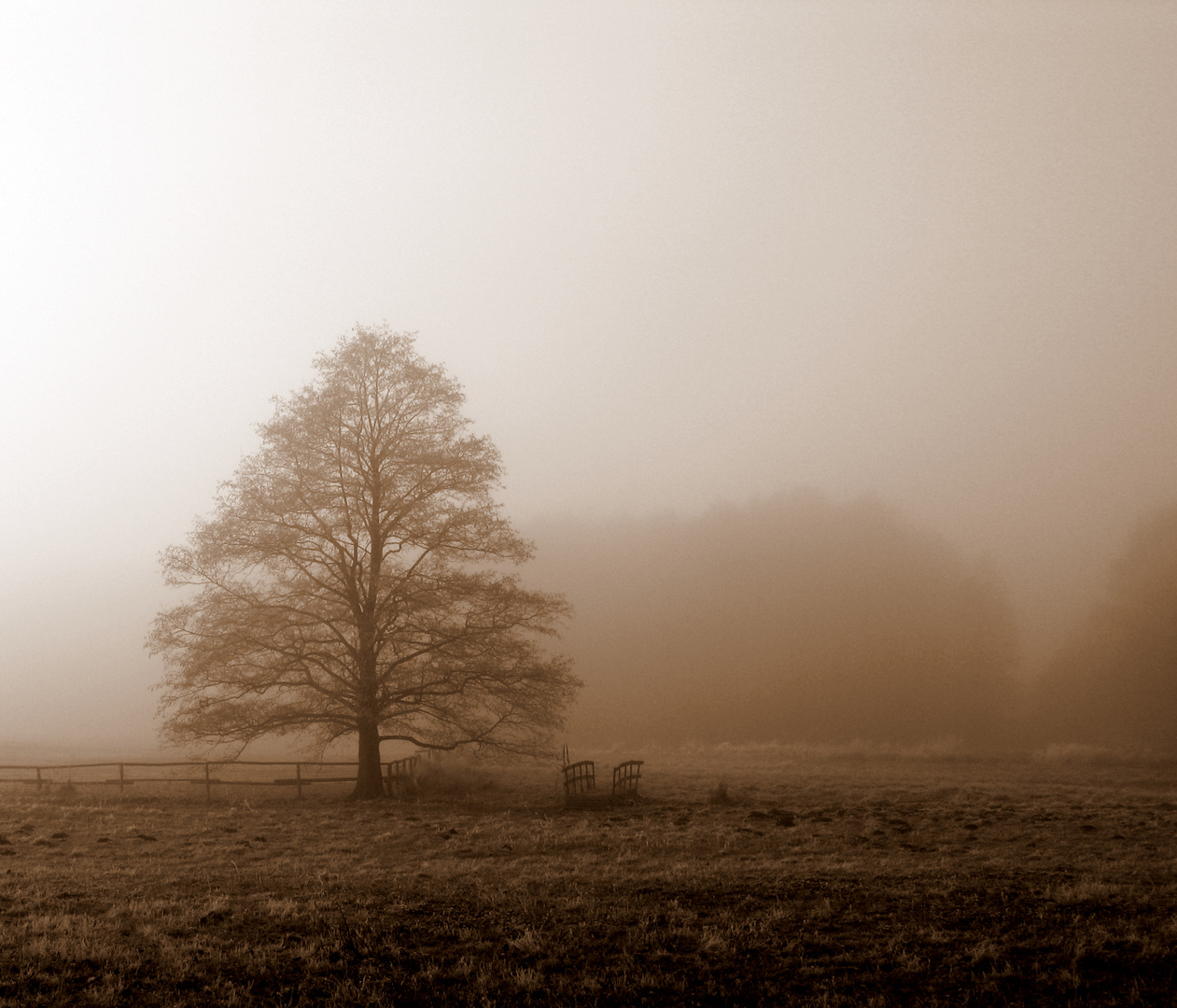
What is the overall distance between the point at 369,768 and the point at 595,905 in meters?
16.3

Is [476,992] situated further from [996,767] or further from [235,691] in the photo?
[996,767]

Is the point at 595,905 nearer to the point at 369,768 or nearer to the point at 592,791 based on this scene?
the point at 592,791

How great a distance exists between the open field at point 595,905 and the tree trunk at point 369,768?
3.25 metres

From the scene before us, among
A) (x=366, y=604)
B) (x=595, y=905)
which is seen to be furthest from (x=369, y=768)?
(x=595, y=905)

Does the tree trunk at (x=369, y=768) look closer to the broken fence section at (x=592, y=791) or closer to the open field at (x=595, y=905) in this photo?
the open field at (x=595, y=905)

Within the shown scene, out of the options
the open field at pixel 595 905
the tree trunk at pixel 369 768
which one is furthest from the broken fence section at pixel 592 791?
the tree trunk at pixel 369 768

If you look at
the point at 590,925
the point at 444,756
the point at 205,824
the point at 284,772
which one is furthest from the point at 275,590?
the point at 284,772

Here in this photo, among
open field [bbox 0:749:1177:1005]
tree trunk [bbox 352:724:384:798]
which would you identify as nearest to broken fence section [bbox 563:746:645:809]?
open field [bbox 0:749:1177:1005]

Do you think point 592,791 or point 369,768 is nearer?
point 369,768

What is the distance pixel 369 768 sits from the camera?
25.8 m

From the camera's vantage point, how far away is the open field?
8.48 metres

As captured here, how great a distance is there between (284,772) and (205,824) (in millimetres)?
31805

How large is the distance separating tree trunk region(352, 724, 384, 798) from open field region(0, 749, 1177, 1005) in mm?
3252

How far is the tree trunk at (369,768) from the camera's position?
2558 cm
